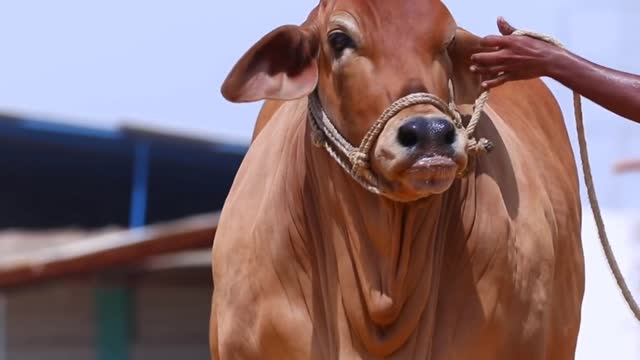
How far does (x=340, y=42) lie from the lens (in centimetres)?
489

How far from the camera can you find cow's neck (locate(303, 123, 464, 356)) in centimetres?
495

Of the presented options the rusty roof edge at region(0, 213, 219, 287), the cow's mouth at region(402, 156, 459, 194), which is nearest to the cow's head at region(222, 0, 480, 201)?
the cow's mouth at region(402, 156, 459, 194)

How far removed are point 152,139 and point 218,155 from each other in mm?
943

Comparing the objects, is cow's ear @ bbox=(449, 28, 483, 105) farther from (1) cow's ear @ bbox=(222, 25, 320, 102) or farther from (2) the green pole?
(2) the green pole

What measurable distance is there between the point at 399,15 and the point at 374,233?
0.64 metres

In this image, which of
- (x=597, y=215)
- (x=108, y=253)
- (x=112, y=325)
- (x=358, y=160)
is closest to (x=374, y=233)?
Result: (x=358, y=160)

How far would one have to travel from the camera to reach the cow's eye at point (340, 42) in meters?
4.86

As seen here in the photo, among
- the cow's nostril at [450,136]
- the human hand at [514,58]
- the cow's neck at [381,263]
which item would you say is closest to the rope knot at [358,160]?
the cow's neck at [381,263]

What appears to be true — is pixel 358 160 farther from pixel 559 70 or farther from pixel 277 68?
pixel 559 70

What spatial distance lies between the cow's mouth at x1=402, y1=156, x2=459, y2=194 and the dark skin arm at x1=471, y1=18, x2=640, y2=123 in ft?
1.28

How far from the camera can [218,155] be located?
637 inches

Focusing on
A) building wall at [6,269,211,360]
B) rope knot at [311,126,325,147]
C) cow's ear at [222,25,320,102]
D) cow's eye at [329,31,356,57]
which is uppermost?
cow's eye at [329,31,356,57]

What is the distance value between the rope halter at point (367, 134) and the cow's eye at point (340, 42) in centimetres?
19

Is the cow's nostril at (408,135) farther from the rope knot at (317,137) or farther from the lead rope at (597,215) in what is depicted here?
the lead rope at (597,215)
